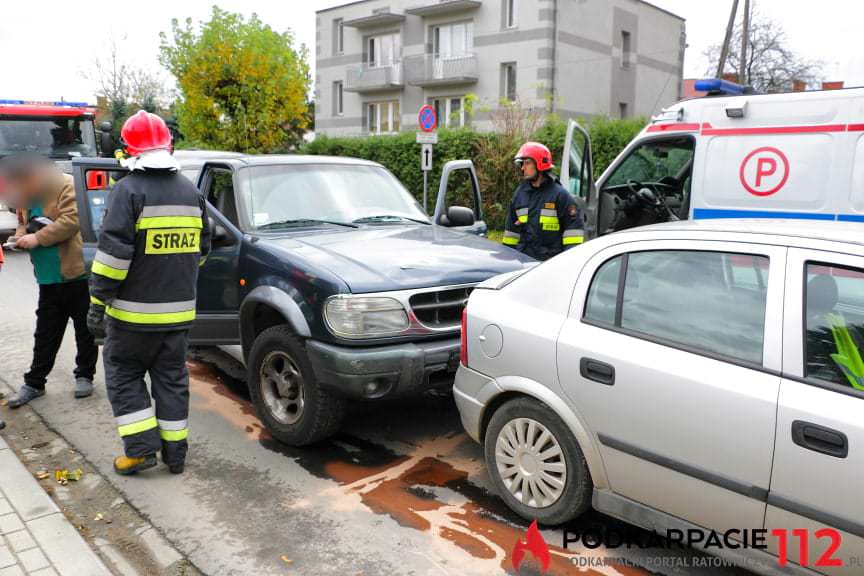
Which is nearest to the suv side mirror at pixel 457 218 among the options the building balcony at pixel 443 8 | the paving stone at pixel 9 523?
the paving stone at pixel 9 523

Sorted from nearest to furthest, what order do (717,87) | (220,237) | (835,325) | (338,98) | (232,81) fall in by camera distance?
(835,325) → (220,237) → (717,87) → (232,81) → (338,98)

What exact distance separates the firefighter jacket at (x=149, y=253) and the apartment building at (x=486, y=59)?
76.9 feet

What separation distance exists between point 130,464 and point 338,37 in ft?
118

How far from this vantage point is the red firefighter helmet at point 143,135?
13.9ft

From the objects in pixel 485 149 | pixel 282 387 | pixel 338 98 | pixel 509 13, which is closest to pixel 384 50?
pixel 338 98

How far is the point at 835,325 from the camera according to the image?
2.81m

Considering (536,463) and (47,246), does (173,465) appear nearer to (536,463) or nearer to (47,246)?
(47,246)

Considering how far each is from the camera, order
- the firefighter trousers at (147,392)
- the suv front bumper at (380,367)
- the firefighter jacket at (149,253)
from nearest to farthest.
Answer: the firefighter jacket at (149,253) < the suv front bumper at (380,367) < the firefighter trousers at (147,392)

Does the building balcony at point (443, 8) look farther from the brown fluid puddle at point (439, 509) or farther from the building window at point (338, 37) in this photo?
the brown fluid puddle at point (439, 509)

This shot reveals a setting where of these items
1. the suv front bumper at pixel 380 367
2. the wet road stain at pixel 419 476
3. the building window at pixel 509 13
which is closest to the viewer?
the wet road stain at pixel 419 476

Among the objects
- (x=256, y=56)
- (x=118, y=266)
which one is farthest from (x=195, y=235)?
(x=256, y=56)

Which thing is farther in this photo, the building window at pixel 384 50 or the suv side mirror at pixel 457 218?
the building window at pixel 384 50

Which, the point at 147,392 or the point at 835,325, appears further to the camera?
the point at 147,392

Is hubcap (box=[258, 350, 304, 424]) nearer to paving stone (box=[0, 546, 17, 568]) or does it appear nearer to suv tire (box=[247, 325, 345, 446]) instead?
suv tire (box=[247, 325, 345, 446])
